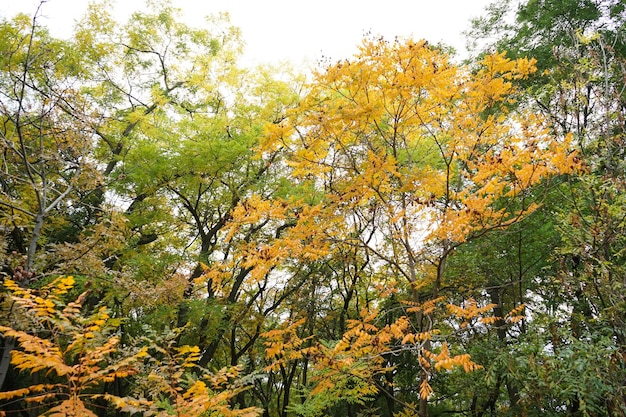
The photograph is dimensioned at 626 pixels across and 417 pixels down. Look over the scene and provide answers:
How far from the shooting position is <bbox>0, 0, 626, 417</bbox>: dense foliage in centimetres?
410

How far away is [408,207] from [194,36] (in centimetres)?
890

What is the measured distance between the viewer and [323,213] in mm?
4875

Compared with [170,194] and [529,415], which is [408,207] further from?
[170,194]

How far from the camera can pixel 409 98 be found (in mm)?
4613

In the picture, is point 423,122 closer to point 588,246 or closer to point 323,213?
point 323,213

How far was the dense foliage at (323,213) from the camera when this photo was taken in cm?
410

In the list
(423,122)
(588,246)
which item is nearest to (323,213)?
(423,122)

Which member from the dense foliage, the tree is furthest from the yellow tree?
the tree

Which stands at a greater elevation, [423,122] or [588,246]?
[423,122]

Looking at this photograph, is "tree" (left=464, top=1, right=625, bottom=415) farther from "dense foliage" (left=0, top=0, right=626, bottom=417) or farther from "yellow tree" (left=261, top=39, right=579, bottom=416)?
"yellow tree" (left=261, top=39, right=579, bottom=416)

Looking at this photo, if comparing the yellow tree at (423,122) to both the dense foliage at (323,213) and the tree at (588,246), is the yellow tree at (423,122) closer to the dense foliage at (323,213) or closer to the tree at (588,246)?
the dense foliage at (323,213)

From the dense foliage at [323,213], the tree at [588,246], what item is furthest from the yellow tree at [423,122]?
the tree at [588,246]

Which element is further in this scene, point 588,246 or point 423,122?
point 423,122

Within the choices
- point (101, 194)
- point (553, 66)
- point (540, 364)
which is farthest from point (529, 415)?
point (101, 194)
